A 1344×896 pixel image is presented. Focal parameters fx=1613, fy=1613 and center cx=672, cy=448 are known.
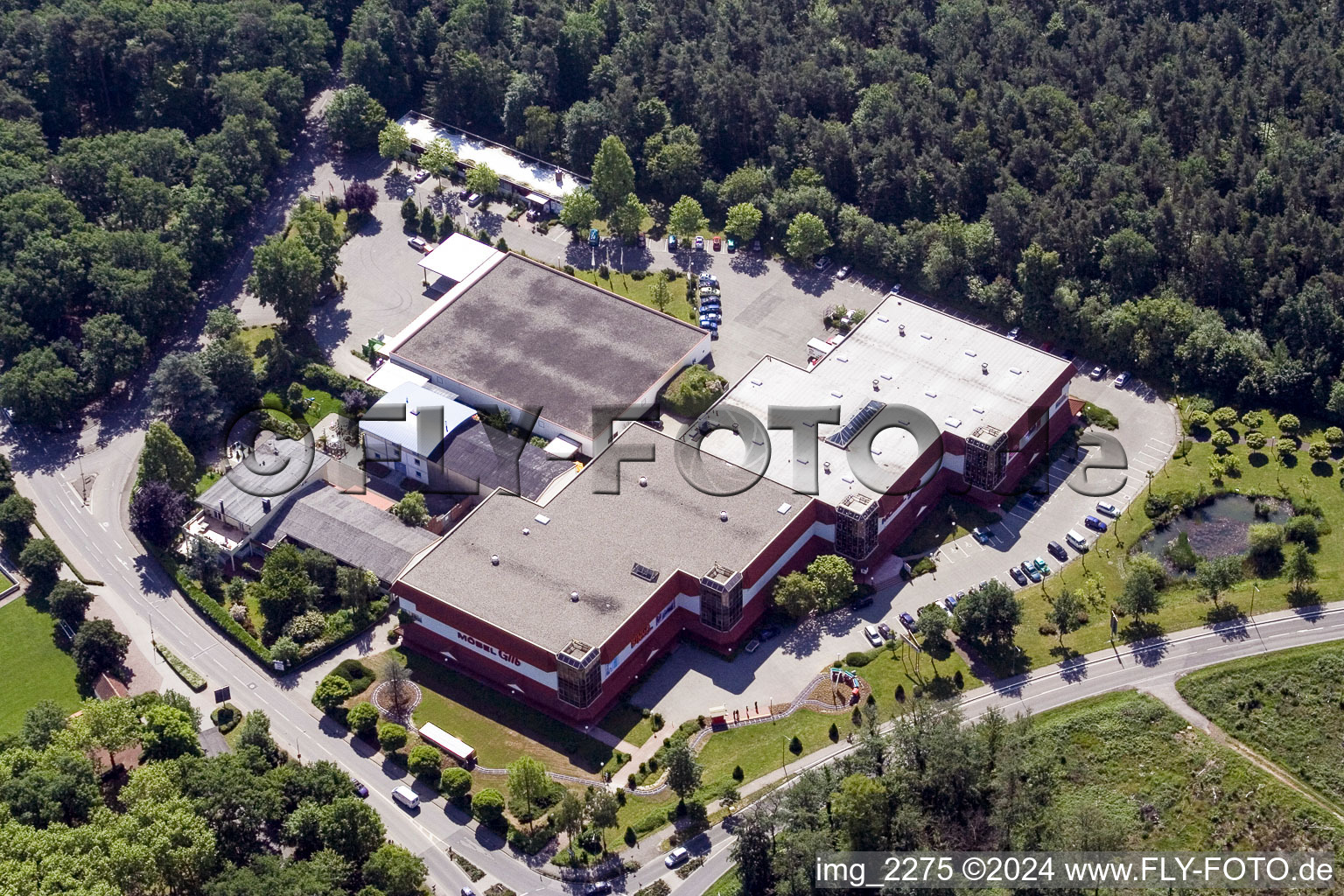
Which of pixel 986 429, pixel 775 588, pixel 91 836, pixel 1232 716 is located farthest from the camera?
pixel 986 429

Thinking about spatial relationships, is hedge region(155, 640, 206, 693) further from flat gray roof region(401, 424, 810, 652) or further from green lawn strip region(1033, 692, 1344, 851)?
green lawn strip region(1033, 692, 1344, 851)

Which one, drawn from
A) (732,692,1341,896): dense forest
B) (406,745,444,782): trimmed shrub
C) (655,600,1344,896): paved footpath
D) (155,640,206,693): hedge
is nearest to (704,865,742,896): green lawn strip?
(732,692,1341,896): dense forest

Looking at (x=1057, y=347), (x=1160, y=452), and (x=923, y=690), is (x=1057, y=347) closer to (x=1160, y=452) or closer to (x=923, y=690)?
(x=1160, y=452)

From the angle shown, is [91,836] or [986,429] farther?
[986,429]

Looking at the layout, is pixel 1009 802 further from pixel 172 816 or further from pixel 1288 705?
pixel 172 816

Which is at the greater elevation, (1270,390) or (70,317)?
(1270,390)

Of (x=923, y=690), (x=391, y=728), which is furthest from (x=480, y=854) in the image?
(x=923, y=690)

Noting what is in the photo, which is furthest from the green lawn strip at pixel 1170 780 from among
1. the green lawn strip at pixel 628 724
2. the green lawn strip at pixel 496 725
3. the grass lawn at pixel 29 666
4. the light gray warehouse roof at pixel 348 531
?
the grass lawn at pixel 29 666

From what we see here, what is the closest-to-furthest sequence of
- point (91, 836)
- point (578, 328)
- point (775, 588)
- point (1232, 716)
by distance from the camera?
point (91, 836), point (1232, 716), point (775, 588), point (578, 328)
